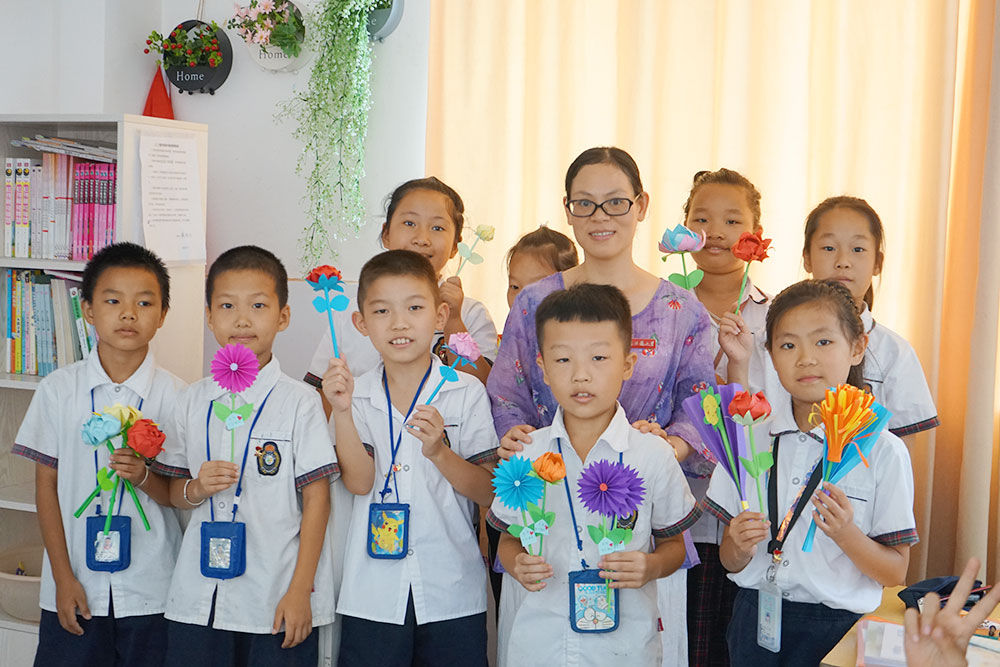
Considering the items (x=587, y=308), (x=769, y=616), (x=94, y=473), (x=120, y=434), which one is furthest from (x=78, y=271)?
(x=769, y=616)

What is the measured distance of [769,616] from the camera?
196 cm

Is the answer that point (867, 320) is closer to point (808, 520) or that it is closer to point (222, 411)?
point (808, 520)

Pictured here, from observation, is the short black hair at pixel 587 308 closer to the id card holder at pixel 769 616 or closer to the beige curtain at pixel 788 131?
the id card holder at pixel 769 616

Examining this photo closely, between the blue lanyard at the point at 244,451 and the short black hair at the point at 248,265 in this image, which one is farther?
the short black hair at the point at 248,265

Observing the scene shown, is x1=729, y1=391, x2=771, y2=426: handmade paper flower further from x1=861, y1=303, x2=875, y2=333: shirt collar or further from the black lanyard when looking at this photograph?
x1=861, y1=303, x2=875, y2=333: shirt collar

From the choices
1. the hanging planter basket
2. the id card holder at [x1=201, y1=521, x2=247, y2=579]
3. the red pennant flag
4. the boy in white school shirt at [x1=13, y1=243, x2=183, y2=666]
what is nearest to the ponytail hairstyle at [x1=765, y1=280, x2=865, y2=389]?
the id card holder at [x1=201, y1=521, x2=247, y2=579]

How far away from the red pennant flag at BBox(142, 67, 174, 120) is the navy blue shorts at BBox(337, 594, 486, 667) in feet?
9.10

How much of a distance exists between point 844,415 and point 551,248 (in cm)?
160

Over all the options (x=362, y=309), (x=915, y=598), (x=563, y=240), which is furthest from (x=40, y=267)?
(x=915, y=598)

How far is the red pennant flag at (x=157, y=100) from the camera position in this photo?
13.8ft

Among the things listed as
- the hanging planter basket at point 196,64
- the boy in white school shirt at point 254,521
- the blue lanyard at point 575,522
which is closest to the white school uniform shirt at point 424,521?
the boy in white school shirt at point 254,521

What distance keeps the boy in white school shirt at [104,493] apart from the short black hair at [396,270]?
0.65 m

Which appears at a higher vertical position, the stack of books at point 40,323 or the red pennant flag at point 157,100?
the red pennant flag at point 157,100

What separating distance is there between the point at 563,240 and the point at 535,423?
3.33ft
